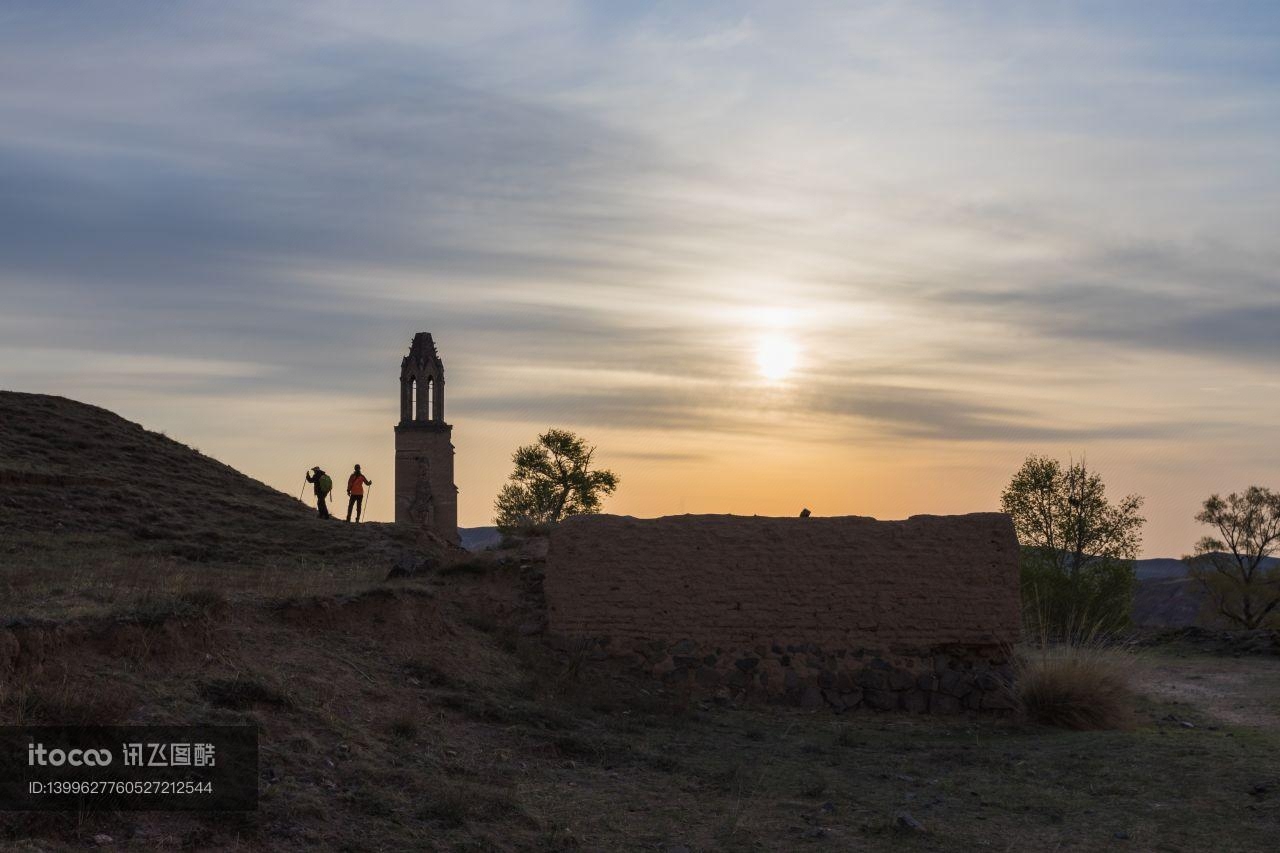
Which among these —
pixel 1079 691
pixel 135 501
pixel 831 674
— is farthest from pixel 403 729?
pixel 135 501

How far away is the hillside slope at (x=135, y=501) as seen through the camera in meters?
20.1

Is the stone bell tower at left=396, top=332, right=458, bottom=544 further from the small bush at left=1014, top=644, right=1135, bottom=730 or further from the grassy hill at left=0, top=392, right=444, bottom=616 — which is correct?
the small bush at left=1014, top=644, right=1135, bottom=730

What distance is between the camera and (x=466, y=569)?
1641 cm

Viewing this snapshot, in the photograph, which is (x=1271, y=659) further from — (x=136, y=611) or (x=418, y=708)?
(x=136, y=611)

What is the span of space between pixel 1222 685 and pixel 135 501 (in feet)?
66.3

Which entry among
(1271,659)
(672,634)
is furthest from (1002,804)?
Result: (1271,659)

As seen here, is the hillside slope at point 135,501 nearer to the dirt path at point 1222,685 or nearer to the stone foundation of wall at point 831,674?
the stone foundation of wall at point 831,674

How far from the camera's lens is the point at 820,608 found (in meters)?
14.4

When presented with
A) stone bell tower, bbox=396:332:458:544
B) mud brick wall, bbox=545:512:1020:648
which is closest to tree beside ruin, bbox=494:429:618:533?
stone bell tower, bbox=396:332:458:544

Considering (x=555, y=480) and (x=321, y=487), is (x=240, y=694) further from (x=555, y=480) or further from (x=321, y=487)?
(x=555, y=480)

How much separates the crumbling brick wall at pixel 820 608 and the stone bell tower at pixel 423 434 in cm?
2546

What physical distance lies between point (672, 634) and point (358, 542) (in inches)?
378

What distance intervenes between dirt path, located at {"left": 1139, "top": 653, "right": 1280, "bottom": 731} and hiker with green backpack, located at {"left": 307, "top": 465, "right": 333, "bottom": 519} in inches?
693

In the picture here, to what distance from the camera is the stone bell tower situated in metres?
39.6
